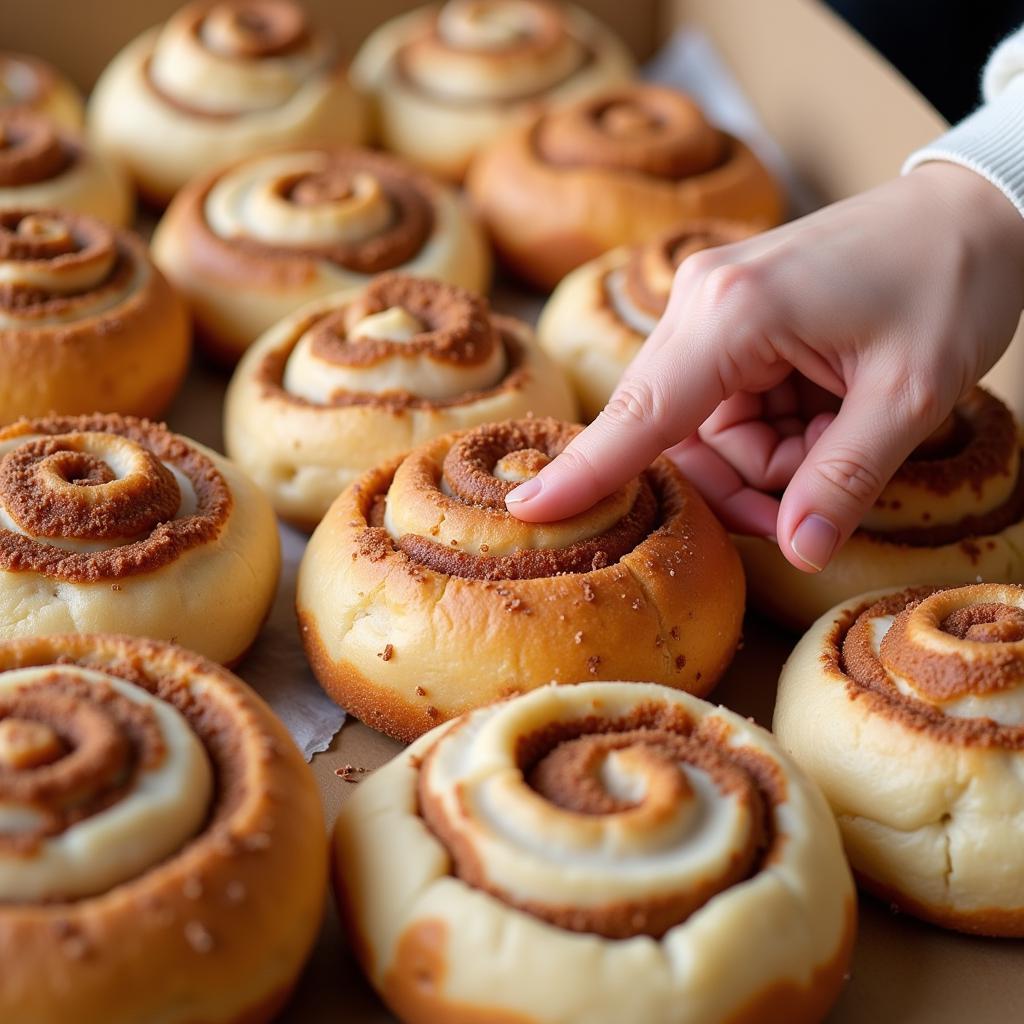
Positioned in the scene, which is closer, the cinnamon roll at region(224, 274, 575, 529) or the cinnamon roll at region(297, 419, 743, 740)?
the cinnamon roll at region(297, 419, 743, 740)

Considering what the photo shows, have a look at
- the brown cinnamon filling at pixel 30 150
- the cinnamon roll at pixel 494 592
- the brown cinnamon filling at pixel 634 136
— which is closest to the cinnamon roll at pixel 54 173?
the brown cinnamon filling at pixel 30 150

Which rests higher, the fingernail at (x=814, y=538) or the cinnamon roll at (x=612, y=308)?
the fingernail at (x=814, y=538)

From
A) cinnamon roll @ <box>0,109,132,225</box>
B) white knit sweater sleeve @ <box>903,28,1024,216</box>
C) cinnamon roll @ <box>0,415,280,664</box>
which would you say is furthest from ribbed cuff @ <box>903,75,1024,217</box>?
cinnamon roll @ <box>0,109,132,225</box>

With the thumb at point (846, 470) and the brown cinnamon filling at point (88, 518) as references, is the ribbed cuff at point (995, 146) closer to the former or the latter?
the thumb at point (846, 470)

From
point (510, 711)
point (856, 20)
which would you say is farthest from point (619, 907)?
point (856, 20)

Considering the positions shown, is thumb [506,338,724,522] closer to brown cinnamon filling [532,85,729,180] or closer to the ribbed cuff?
the ribbed cuff

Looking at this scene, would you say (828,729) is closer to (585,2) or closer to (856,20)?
(856,20)
